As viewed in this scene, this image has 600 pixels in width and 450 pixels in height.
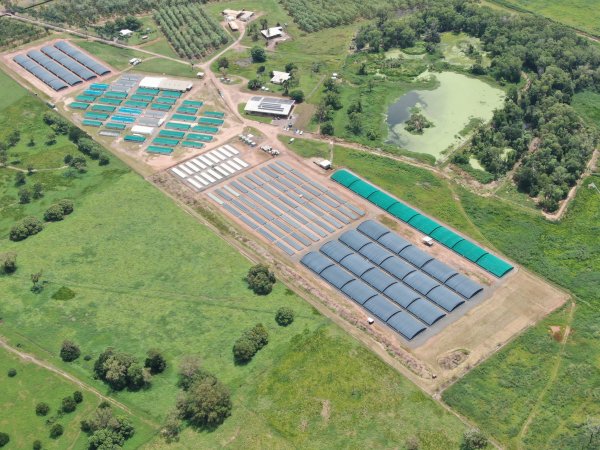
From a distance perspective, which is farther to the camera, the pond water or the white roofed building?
the white roofed building

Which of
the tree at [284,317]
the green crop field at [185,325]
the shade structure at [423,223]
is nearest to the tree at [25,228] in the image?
the green crop field at [185,325]

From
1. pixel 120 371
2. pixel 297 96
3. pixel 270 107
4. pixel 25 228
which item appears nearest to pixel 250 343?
pixel 120 371

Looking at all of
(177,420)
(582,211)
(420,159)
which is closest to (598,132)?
(582,211)

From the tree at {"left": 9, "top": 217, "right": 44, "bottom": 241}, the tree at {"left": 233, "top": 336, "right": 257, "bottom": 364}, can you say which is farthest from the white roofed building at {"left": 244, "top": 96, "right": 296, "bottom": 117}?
the tree at {"left": 233, "top": 336, "right": 257, "bottom": 364}

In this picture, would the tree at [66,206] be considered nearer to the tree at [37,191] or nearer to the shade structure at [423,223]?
the tree at [37,191]

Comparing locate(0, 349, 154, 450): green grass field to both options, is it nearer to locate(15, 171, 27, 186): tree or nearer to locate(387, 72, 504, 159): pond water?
locate(15, 171, 27, 186): tree
